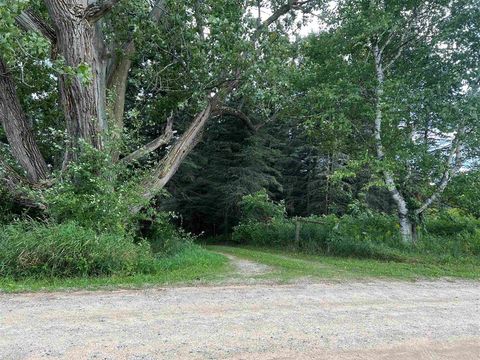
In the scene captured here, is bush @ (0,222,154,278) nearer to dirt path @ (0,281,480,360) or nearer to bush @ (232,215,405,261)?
dirt path @ (0,281,480,360)

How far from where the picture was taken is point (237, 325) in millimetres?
4164

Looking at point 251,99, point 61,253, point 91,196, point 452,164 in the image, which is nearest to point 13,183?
point 91,196

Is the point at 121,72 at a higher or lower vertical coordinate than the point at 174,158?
higher

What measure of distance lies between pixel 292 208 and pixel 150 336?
19195 mm

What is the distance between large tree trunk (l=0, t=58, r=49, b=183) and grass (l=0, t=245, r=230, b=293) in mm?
3969

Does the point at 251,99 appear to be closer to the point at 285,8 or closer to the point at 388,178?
the point at 285,8

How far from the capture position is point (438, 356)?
355 centimetres

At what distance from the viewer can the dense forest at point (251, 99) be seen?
8.86 metres

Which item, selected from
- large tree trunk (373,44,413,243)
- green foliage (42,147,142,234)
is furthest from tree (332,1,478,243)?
green foliage (42,147,142,234)

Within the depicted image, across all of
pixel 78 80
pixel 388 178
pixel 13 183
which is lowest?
pixel 13 183

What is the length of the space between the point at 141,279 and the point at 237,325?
303 cm

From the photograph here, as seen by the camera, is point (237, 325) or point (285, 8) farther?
point (285, 8)

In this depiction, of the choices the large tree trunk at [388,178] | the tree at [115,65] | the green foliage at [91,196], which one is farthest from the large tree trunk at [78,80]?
the large tree trunk at [388,178]

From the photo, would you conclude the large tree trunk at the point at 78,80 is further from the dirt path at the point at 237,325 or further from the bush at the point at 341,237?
the bush at the point at 341,237
